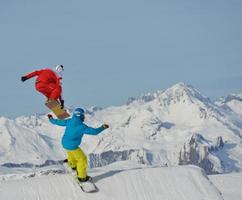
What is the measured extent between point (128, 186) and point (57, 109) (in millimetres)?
3279

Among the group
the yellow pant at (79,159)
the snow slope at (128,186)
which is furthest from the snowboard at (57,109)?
the snow slope at (128,186)

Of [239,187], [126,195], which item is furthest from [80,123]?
[239,187]

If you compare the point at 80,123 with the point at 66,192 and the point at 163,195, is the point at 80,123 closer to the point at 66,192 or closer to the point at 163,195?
the point at 66,192

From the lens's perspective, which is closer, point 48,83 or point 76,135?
point 76,135

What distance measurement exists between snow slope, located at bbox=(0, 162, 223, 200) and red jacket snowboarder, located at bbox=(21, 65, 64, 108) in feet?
8.48

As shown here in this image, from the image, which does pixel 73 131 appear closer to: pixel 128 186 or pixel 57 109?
pixel 57 109

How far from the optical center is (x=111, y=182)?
21.3m

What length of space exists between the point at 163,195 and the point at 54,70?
17.2 ft

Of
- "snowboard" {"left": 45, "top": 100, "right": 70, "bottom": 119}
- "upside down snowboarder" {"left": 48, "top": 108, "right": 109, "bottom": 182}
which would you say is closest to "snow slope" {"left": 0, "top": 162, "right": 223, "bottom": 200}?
"upside down snowboarder" {"left": 48, "top": 108, "right": 109, "bottom": 182}

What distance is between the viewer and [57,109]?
2112 centimetres

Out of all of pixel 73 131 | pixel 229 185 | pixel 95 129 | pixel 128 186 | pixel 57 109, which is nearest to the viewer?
pixel 95 129

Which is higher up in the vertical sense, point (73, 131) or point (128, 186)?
point (73, 131)

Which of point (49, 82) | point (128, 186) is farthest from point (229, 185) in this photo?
point (49, 82)

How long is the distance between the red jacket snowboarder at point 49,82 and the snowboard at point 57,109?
0.18 m
